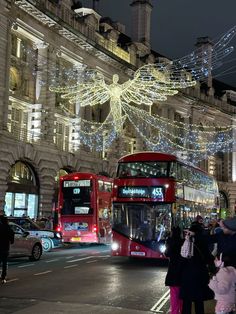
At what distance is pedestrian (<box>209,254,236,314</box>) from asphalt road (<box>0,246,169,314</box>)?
380 cm

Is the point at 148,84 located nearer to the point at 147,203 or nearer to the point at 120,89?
the point at 120,89

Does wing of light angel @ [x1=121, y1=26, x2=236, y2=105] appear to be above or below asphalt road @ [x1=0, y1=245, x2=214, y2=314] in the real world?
above

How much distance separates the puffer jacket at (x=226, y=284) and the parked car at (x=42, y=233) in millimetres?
17619

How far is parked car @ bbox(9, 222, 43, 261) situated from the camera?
1789cm

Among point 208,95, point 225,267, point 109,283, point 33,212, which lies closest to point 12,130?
point 33,212

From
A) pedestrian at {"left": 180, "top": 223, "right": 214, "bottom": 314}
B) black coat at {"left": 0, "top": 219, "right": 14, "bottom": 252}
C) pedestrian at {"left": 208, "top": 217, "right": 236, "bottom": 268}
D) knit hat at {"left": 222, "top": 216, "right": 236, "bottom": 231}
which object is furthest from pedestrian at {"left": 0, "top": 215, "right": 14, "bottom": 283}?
knit hat at {"left": 222, "top": 216, "right": 236, "bottom": 231}

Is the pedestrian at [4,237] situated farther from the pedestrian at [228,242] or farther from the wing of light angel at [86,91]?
the wing of light angel at [86,91]

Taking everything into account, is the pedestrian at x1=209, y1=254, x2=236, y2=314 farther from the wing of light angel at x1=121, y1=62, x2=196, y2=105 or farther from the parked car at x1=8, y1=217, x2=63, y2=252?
the wing of light angel at x1=121, y1=62, x2=196, y2=105

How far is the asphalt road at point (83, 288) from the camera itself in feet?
32.4

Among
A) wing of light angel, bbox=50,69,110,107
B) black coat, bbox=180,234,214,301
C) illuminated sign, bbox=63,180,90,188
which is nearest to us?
black coat, bbox=180,234,214,301

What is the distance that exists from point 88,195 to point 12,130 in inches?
376

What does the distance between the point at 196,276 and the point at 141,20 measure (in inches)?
1971

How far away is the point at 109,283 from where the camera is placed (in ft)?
43.7

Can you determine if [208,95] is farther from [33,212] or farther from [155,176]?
[155,176]
